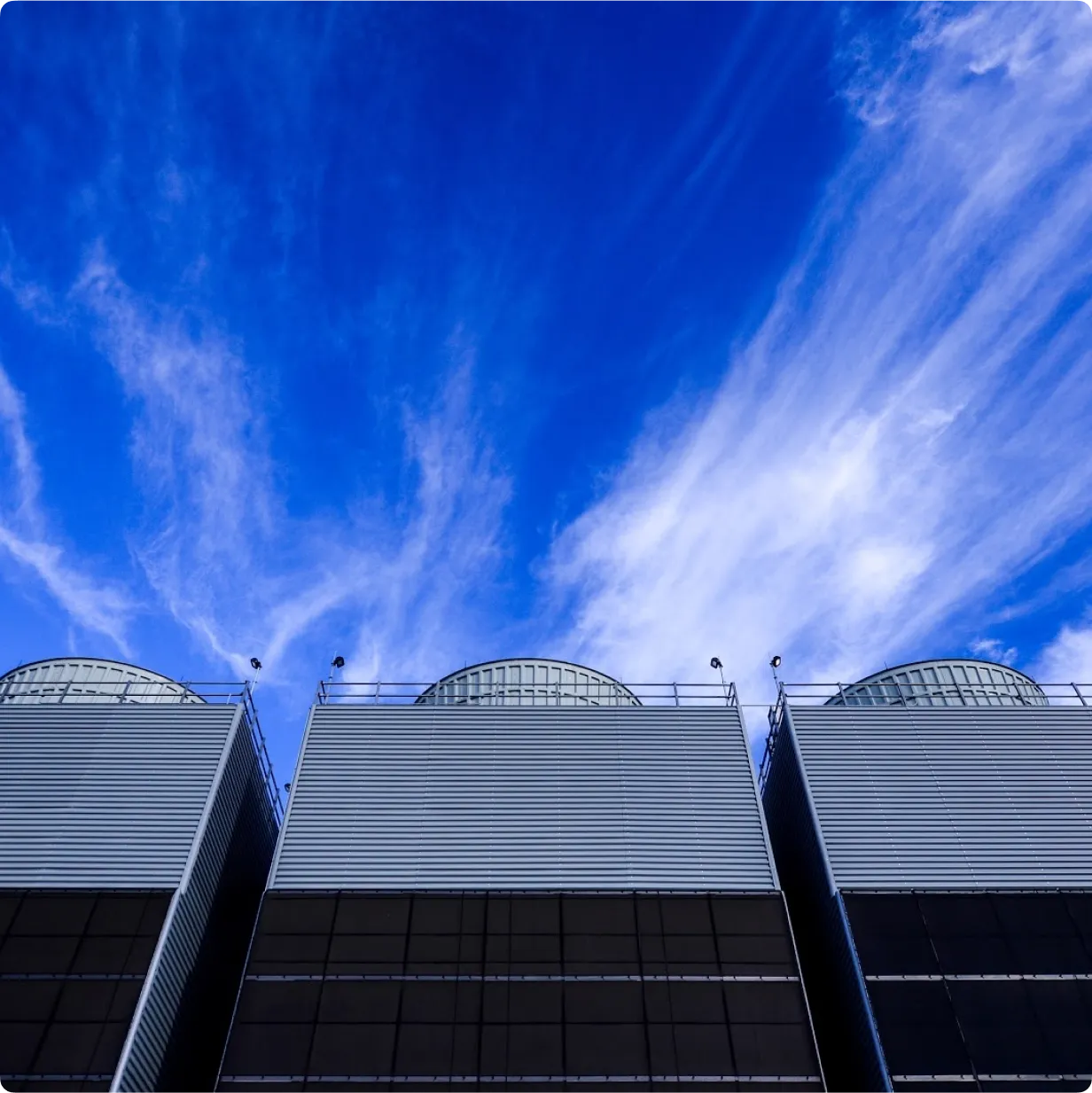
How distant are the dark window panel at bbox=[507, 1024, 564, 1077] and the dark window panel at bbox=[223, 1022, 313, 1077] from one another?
5.73 meters

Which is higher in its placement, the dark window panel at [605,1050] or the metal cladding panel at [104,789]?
the metal cladding panel at [104,789]

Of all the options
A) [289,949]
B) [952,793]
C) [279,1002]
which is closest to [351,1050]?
[279,1002]

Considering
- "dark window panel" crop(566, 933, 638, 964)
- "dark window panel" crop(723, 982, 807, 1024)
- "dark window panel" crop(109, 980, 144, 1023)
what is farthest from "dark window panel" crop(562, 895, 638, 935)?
"dark window panel" crop(109, 980, 144, 1023)

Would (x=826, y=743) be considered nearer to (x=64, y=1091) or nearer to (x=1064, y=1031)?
(x=1064, y=1031)

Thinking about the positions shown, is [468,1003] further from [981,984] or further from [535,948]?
[981,984]

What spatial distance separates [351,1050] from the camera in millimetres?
25109

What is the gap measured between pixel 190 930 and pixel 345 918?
5459 mm

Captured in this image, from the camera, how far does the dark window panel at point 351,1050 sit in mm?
24750

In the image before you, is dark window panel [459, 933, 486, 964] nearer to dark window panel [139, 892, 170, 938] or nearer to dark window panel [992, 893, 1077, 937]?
dark window panel [139, 892, 170, 938]

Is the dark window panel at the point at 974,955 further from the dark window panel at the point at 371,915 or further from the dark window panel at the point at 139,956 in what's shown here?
the dark window panel at the point at 139,956

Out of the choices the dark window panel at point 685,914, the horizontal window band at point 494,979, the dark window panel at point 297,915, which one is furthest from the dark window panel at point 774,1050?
the dark window panel at point 297,915

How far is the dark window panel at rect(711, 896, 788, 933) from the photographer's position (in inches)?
1118

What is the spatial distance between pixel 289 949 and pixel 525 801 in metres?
9.03

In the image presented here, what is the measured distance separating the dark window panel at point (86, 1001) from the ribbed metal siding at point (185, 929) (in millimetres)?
975
